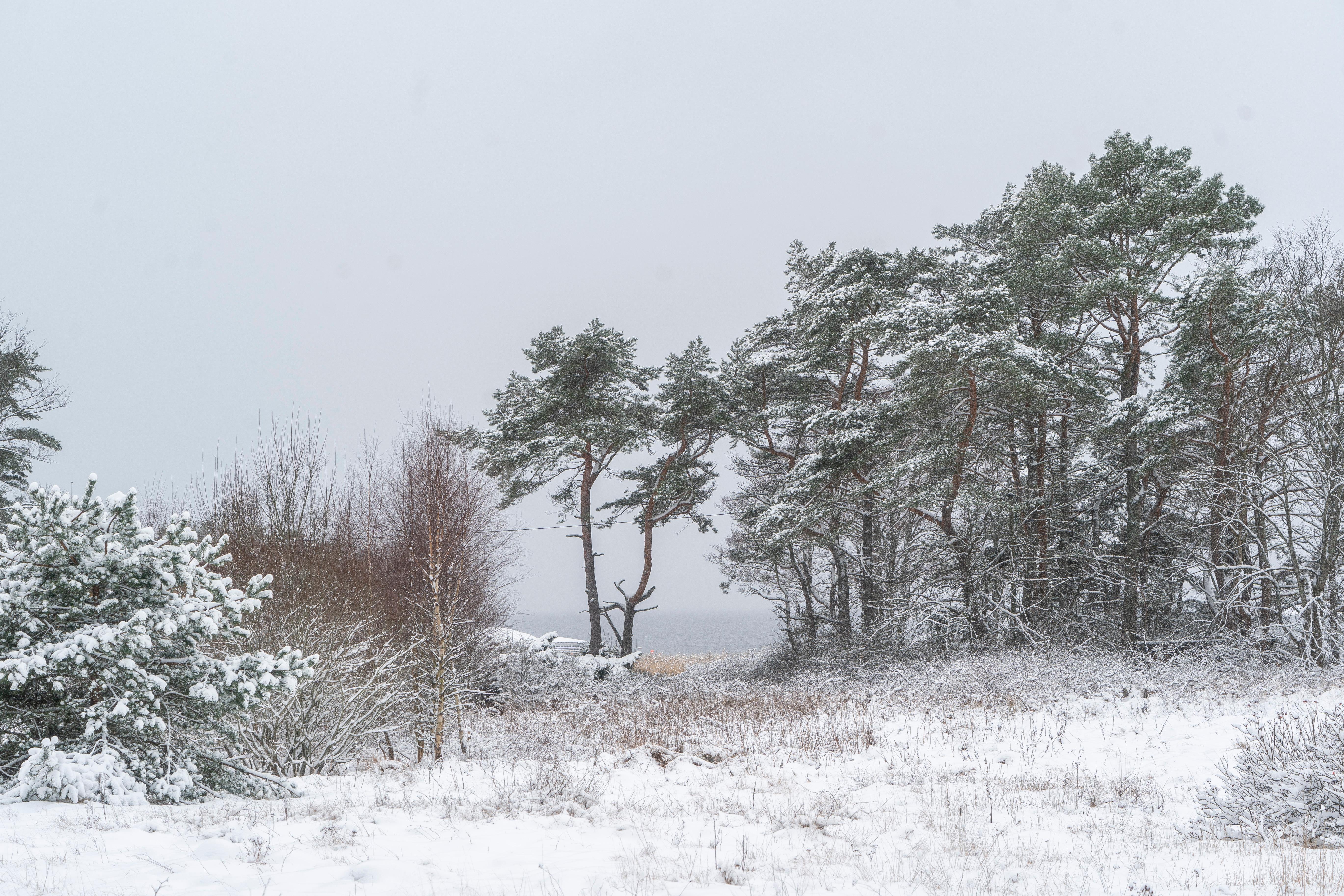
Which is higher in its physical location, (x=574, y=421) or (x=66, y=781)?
(x=574, y=421)

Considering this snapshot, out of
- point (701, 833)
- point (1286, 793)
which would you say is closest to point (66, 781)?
point (701, 833)

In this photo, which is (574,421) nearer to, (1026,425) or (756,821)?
(1026,425)

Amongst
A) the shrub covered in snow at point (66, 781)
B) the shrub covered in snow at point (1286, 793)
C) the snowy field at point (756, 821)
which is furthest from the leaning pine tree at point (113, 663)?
the shrub covered in snow at point (1286, 793)

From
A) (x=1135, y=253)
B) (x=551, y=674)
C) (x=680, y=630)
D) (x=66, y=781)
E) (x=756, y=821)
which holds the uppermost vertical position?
(x=1135, y=253)

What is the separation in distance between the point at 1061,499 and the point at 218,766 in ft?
56.2

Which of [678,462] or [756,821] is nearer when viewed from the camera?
[756,821]

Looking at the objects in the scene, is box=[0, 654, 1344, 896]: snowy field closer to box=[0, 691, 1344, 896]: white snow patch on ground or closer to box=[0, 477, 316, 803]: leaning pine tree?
box=[0, 691, 1344, 896]: white snow patch on ground

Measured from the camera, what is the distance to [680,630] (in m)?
119

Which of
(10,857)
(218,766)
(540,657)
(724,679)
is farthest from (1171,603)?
(10,857)

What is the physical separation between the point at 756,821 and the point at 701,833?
1.90 feet

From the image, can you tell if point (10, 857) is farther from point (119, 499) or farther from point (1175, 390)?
point (1175, 390)

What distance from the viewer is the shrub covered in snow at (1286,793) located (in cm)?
512

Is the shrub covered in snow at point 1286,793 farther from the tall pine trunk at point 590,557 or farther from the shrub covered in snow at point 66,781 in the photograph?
the tall pine trunk at point 590,557

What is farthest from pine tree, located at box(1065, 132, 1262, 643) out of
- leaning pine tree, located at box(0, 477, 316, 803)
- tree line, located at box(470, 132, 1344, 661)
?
leaning pine tree, located at box(0, 477, 316, 803)
